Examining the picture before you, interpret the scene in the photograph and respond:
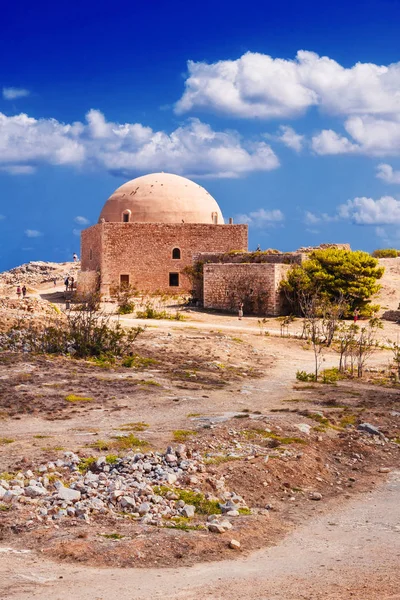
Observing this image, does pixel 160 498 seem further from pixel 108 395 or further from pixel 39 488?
pixel 108 395

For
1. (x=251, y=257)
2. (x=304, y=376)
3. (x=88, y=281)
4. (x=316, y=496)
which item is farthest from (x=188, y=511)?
(x=88, y=281)

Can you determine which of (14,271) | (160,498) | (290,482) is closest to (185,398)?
(290,482)

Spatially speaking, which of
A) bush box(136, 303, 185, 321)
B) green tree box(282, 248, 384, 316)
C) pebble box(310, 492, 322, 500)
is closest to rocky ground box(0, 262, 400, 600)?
pebble box(310, 492, 322, 500)

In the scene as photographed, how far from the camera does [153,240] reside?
40.1 metres

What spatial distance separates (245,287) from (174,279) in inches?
351

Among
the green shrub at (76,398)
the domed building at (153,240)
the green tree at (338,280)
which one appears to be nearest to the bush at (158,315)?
the green tree at (338,280)

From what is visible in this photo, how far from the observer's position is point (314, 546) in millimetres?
7164

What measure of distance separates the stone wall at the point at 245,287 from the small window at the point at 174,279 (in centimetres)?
667

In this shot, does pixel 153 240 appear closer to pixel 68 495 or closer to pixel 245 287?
pixel 245 287

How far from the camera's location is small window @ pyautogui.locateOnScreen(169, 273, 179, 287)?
40.3m

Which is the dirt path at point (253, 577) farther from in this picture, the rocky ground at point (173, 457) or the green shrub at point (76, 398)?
the green shrub at point (76, 398)

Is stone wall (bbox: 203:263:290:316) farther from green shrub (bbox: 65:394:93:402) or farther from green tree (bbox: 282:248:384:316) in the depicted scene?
green shrub (bbox: 65:394:93:402)

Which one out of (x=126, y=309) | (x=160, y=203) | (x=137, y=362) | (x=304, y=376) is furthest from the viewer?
(x=160, y=203)

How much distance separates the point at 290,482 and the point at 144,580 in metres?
3.56
